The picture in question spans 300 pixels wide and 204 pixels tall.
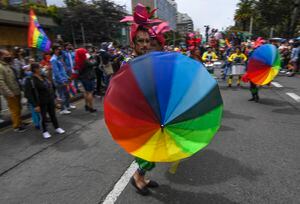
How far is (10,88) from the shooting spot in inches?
248

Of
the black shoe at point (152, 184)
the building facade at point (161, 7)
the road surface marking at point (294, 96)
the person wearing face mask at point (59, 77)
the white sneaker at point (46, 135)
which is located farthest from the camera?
the building facade at point (161, 7)

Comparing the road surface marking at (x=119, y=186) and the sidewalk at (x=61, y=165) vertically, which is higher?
the road surface marking at (x=119, y=186)

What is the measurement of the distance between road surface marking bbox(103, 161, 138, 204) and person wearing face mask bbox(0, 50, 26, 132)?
12.2 ft

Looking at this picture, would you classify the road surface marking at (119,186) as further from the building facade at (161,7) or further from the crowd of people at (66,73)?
the building facade at (161,7)

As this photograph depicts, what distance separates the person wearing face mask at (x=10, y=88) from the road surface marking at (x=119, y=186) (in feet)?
12.2

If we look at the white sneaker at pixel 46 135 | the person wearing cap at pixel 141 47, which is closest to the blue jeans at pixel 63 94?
the white sneaker at pixel 46 135

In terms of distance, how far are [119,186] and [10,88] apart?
420 cm

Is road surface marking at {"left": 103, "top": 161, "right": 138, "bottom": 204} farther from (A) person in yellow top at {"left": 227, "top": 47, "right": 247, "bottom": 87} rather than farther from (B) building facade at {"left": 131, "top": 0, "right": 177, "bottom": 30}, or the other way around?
(B) building facade at {"left": 131, "top": 0, "right": 177, "bottom": 30}

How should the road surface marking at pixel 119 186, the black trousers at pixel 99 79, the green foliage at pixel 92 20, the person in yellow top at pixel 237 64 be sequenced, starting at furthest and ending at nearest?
the green foliage at pixel 92 20 → the person in yellow top at pixel 237 64 → the black trousers at pixel 99 79 → the road surface marking at pixel 119 186

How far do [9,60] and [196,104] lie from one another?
5.49m

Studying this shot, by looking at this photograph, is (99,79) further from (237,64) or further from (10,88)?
(237,64)

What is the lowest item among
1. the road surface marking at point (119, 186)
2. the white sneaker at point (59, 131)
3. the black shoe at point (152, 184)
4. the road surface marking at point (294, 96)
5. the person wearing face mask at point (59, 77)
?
the road surface marking at point (294, 96)

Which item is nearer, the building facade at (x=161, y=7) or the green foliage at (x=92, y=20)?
the green foliage at (x=92, y=20)

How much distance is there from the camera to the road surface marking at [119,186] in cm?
325
